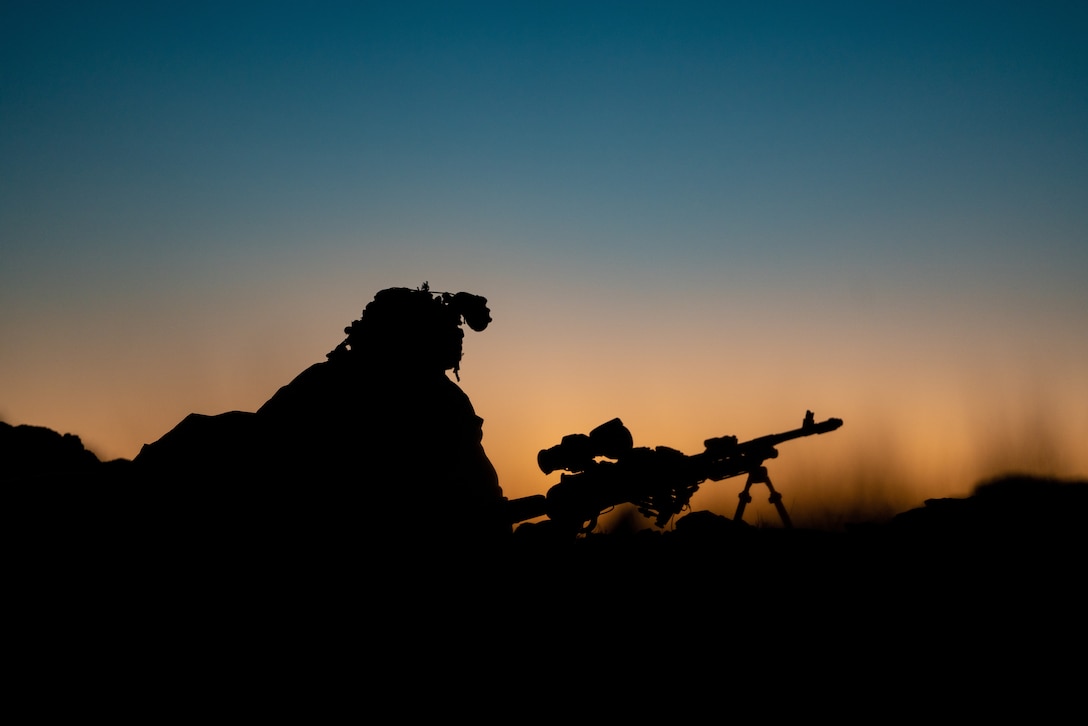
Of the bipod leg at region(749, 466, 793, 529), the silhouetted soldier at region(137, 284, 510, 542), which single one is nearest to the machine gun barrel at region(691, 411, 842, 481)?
the bipod leg at region(749, 466, 793, 529)

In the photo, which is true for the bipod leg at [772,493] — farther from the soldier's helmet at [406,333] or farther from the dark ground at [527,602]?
the soldier's helmet at [406,333]

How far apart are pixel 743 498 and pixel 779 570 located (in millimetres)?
1686

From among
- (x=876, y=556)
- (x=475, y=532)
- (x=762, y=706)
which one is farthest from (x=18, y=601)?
(x=876, y=556)

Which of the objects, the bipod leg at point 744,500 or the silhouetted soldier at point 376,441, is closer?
the silhouetted soldier at point 376,441

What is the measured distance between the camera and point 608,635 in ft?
30.5

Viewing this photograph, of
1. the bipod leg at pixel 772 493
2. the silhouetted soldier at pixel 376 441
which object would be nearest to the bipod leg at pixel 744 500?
the bipod leg at pixel 772 493

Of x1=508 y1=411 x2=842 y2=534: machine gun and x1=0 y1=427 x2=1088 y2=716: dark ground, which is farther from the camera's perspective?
x1=508 y1=411 x2=842 y2=534: machine gun

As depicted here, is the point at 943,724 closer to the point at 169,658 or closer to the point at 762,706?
the point at 762,706

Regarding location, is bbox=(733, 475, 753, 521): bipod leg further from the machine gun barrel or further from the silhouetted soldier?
the silhouetted soldier

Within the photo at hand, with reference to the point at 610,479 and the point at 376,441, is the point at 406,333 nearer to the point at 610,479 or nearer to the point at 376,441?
the point at 376,441

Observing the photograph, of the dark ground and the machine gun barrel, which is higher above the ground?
the machine gun barrel

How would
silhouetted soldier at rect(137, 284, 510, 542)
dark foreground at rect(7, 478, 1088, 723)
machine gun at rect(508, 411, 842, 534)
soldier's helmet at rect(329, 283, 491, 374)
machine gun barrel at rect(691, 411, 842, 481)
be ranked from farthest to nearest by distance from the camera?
machine gun barrel at rect(691, 411, 842, 481)
machine gun at rect(508, 411, 842, 534)
soldier's helmet at rect(329, 283, 491, 374)
silhouetted soldier at rect(137, 284, 510, 542)
dark foreground at rect(7, 478, 1088, 723)

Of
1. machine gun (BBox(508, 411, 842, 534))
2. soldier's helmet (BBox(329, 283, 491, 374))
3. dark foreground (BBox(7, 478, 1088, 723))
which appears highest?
soldier's helmet (BBox(329, 283, 491, 374))

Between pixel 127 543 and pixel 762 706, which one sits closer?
pixel 127 543
